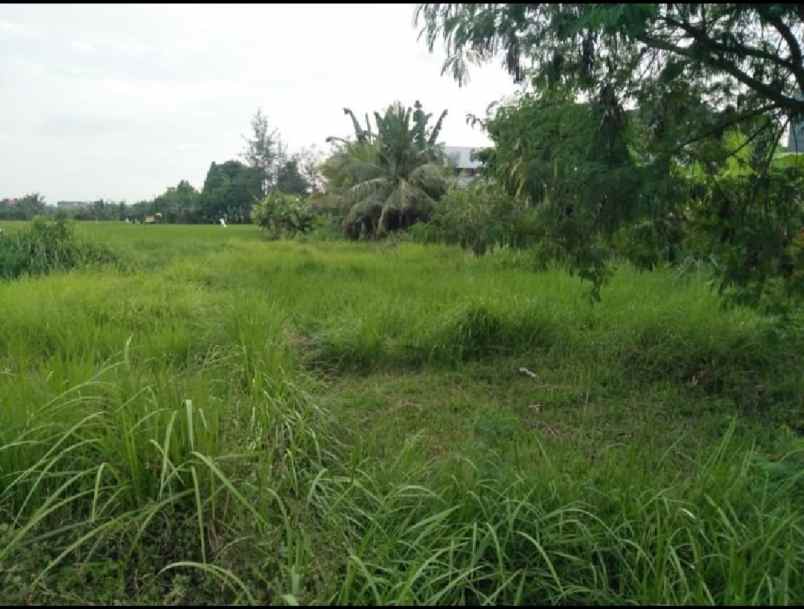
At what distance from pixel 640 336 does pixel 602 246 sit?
1344 millimetres

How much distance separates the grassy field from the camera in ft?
5.80

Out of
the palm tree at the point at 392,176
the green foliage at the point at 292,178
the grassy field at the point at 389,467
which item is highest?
the green foliage at the point at 292,178

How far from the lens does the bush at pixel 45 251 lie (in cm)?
794

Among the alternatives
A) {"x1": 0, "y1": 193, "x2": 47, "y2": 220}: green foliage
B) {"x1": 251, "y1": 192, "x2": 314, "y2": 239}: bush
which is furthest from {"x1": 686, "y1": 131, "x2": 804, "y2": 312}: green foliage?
{"x1": 0, "y1": 193, "x2": 47, "y2": 220}: green foliage

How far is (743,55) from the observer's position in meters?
2.90

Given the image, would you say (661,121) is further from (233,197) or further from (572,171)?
(233,197)

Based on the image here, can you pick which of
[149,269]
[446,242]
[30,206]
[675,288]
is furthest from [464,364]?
[30,206]

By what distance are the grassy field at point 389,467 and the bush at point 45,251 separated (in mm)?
3919

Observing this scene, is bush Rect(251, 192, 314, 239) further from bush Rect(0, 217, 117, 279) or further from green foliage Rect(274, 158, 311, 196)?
green foliage Rect(274, 158, 311, 196)

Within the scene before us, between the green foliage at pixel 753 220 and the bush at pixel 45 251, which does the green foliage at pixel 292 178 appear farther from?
the green foliage at pixel 753 220

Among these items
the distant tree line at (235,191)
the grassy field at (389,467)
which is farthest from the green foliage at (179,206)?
the grassy field at (389,467)

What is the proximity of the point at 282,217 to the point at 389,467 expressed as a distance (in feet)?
61.4

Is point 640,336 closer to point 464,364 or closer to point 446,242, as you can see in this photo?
point 464,364

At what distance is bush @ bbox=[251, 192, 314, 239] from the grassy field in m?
15.9
